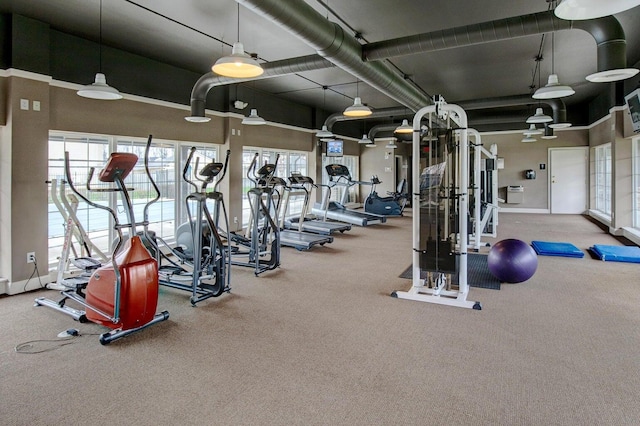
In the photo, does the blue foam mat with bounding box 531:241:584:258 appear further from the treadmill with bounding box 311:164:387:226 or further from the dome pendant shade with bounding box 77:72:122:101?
the dome pendant shade with bounding box 77:72:122:101

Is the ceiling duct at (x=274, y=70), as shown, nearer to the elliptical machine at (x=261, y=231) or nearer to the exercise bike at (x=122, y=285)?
the elliptical machine at (x=261, y=231)

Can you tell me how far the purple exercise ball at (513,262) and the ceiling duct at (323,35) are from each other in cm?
310

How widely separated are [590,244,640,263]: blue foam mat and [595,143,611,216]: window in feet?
14.9

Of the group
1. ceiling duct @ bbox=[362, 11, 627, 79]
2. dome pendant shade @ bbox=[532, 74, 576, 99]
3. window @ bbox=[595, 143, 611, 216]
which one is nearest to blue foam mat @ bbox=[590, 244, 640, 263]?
dome pendant shade @ bbox=[532, 74, 576, 99]

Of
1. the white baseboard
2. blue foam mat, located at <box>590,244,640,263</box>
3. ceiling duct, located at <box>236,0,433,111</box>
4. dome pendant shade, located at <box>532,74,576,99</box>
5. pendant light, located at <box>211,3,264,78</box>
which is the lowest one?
the white baseboard

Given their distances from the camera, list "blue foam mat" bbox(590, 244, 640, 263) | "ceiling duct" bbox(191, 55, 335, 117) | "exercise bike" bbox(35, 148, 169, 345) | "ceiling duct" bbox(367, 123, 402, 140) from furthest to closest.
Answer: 1. "ceiling duct" bbox(367, 123, 402, 140)
2. "blue foam mat" bbox(590, 244, 640, 263)
3. "ceiling duct" bbox(191, 55, 335, 117)
4. "exercise bike" bbox(35, 148, 169, 345)

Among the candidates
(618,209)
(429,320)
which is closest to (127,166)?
(429,320)

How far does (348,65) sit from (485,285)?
3349 millimetres

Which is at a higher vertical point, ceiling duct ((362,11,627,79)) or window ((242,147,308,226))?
ceiling duct ((362,11,627,79))

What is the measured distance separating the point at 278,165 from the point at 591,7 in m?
8.78

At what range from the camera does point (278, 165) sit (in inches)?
422

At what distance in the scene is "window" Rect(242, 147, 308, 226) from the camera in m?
9.25

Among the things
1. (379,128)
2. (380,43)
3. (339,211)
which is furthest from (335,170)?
(380,43)

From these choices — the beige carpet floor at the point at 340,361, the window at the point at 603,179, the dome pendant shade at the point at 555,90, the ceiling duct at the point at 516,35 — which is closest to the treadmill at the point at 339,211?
the ceiling duct at the point at 516,35
